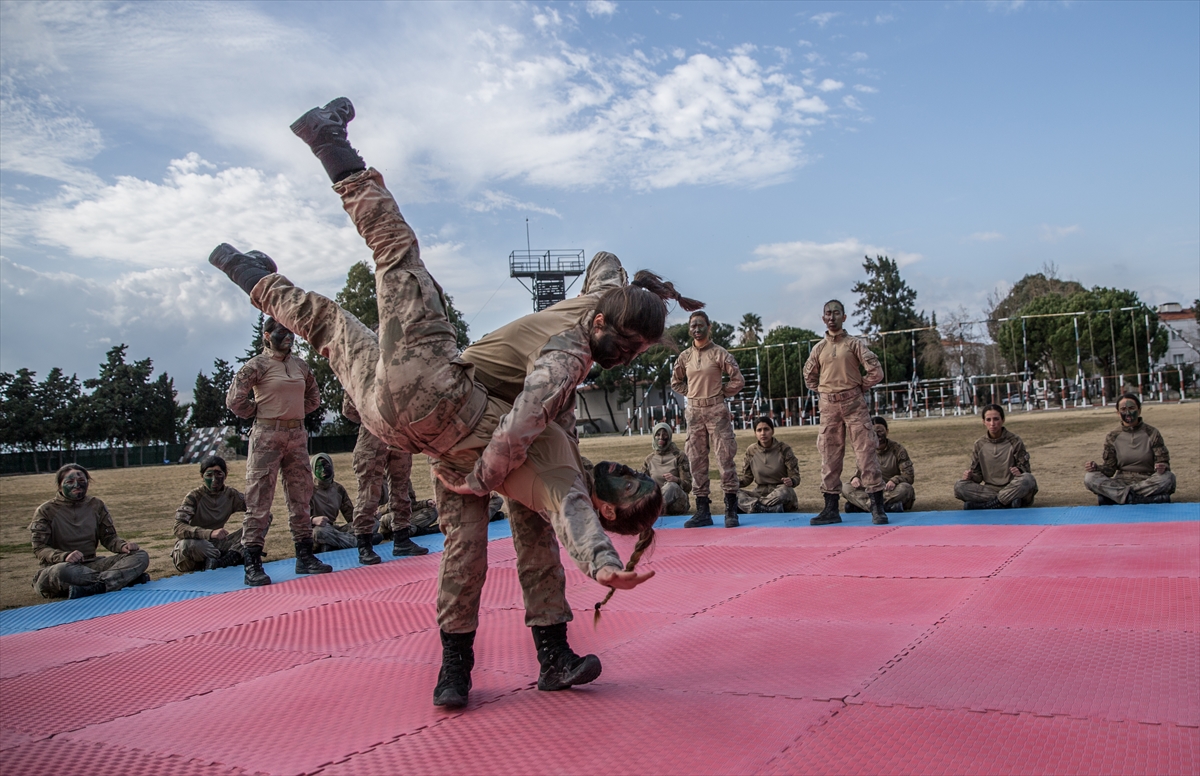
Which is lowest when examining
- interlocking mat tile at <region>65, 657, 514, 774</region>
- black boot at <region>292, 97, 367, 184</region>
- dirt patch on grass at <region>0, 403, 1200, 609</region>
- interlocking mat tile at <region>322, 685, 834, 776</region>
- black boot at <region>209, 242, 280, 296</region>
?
dirt patch on grass at <region>0, 403, 1200, 609</region>

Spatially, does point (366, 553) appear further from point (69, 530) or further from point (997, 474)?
point (997, 474)

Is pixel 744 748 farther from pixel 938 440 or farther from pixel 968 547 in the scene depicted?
pixel 938 440

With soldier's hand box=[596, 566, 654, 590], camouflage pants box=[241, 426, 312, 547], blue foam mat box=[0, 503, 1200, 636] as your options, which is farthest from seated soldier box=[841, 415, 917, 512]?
soldier's hand box=[596, 566, 654, 590]

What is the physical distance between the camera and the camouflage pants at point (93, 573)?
722 cm

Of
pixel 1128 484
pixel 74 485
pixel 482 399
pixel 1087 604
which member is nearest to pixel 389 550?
pixel 74 485

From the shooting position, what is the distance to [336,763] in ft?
9.18

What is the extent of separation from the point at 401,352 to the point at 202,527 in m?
6.87

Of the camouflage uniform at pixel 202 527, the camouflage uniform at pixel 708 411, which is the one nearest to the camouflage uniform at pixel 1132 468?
the camouflage uniform at pixel 708 411

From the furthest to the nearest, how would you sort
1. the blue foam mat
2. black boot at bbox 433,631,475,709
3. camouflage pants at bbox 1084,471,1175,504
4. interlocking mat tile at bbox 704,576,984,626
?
1. camouflage pants at bbox 1084,471,1175,504
2. the blue foam mat
3. interlocking mat tile at bbox 704,576,984,626
4. black boot at bbox 433,631,475,709

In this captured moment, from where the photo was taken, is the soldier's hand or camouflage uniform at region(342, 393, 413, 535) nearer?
the soldier's hand

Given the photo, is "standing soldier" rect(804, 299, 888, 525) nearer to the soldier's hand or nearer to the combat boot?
the combat boot

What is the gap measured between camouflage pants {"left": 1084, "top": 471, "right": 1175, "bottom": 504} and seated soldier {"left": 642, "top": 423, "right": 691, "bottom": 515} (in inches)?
194

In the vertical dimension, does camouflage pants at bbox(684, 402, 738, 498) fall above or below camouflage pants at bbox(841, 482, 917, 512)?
above

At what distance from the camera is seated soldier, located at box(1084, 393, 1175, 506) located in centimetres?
923
